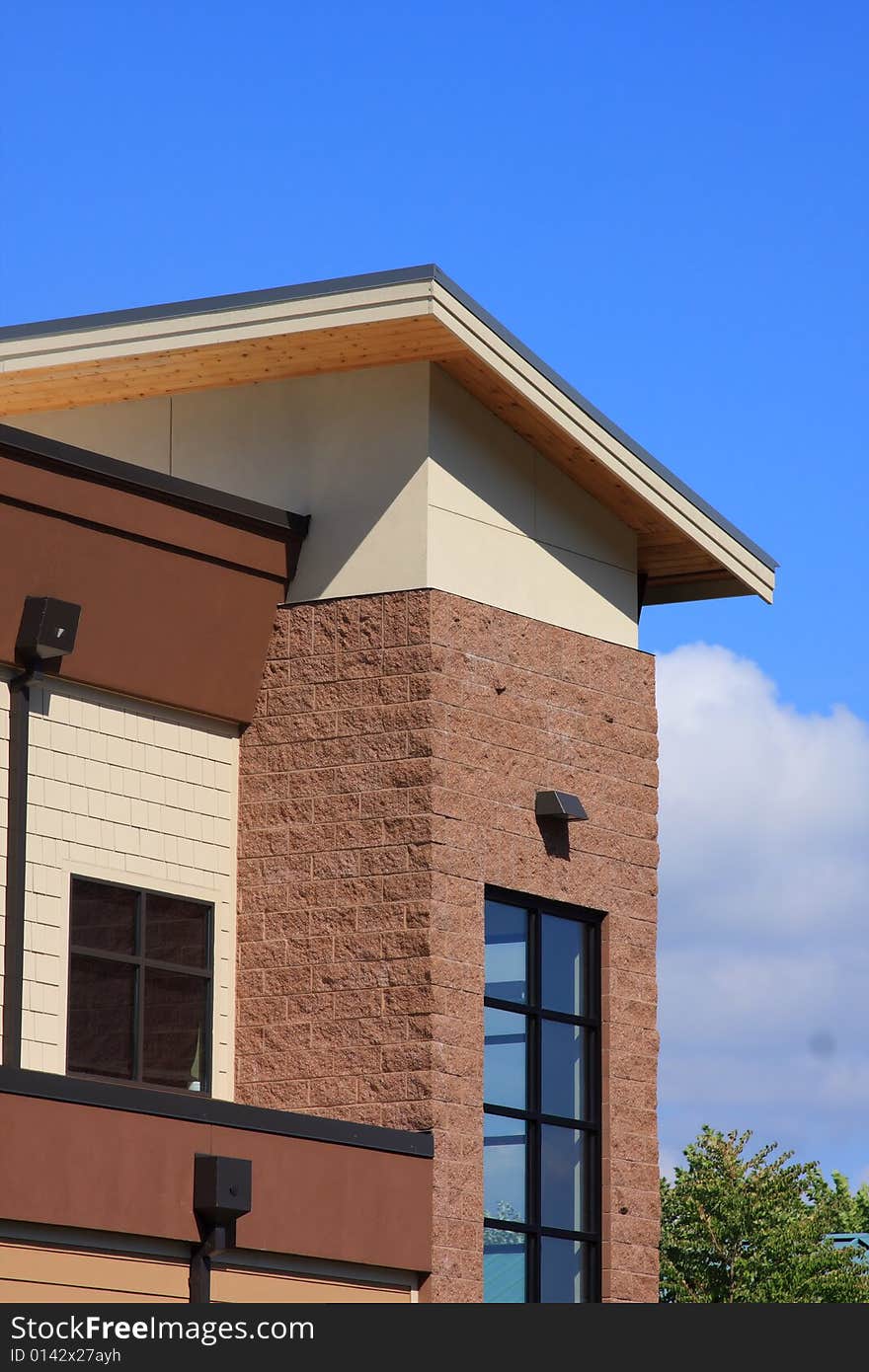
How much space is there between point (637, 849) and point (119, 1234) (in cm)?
574

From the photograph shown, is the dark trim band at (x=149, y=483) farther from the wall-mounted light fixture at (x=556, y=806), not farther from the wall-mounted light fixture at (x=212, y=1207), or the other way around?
the wall-mounted light fixture at (x=212, y=1207)

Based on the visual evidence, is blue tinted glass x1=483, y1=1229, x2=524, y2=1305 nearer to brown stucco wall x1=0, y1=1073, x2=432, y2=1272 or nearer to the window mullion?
brown stucco wall x1=0, y1=1073, x2=432, y2=1272

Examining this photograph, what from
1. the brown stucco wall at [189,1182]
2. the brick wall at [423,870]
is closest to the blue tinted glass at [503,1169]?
the brick wall at [423,870]

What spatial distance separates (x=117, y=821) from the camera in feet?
51.7

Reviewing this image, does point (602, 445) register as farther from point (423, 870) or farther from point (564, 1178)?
point (564, 1178)

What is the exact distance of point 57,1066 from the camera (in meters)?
14.9

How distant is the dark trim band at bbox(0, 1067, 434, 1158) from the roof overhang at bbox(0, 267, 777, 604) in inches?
214

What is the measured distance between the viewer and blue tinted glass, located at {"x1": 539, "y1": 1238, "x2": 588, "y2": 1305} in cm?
1630

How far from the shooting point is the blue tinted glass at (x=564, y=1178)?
54.1 ft

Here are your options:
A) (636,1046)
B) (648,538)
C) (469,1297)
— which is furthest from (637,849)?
(469,1297)

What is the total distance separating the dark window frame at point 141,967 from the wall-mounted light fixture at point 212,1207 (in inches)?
50.7

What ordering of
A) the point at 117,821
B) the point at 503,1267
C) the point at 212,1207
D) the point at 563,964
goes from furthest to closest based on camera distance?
the point at 563,964 → the point at 503,1267 → the point at 117,821 → the point at 212,1207

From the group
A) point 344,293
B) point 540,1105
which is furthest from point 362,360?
point 540,1105

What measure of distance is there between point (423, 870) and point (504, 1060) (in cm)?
164
